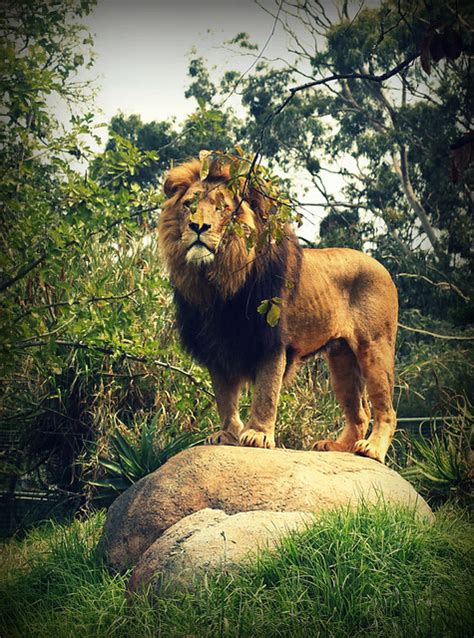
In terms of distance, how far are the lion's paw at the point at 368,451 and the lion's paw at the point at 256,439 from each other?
86cm

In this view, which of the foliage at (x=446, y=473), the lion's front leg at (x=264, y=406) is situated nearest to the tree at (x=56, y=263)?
the lion's front leg at (x=264, y=406)

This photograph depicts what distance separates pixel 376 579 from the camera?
3.95 metres

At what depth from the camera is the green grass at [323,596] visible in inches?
145

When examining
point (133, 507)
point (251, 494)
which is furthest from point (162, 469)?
point (251, 494)

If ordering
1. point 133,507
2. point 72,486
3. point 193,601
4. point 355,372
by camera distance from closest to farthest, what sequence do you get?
point 193,601 < point 133,507 < point 355,372 < point 72,486

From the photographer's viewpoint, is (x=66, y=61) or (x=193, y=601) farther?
(x=66, y=61)

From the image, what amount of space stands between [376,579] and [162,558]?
1113 mm

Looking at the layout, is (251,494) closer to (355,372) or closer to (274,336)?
(274,336)

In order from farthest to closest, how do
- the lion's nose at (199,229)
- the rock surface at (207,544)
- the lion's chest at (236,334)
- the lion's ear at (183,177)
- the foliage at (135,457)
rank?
the foliage at (135,457) → the lion's ear at (183,177) → the lion's chest at (236,334) → the lion's nose at (199,229) → the rock surface at (207,544)

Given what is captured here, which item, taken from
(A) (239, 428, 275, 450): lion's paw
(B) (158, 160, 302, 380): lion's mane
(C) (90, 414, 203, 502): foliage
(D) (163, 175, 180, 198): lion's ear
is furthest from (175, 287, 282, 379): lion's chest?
(C) (90, 414, 203, 502): foliage

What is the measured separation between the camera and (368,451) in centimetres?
521

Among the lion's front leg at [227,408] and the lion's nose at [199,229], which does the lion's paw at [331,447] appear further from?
the lion's nose at [199,229]

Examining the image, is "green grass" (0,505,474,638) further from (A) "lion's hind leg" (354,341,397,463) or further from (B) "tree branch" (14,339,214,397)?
(B) "tree branch" (14,339,214,397)

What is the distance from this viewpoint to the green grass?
3689 mm
